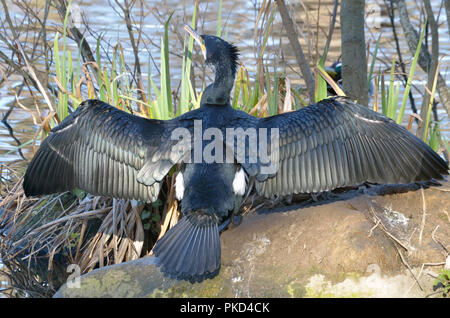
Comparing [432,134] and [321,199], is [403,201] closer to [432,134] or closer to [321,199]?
[321,199]

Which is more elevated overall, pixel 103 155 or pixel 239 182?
pixel 103 155

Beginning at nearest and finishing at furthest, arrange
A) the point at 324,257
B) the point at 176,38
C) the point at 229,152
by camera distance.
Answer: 1. the point at 324,257
2. the point at 229,152
3. the point at 176,38

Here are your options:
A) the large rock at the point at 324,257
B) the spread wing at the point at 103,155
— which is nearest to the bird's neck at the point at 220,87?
the spread wing at the point at 103,155

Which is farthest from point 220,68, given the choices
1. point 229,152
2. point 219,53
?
point 229,152

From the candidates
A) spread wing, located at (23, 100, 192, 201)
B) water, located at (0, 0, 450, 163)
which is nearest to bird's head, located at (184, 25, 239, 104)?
spread wing, located at (23, 100, 192, 201)

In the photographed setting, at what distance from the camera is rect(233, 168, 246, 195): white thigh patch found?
135 inches

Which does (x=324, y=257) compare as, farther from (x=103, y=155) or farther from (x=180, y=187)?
(x=103, y=155)

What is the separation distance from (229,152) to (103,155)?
2.41 ft

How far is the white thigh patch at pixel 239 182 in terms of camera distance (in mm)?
3418

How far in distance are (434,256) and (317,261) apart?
603 millimetres

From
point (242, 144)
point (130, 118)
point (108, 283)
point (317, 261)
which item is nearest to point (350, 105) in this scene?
point (242, 144)

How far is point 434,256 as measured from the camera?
3.26 metres

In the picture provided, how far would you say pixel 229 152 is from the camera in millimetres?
3424

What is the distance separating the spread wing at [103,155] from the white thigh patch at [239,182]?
12.5 inches
